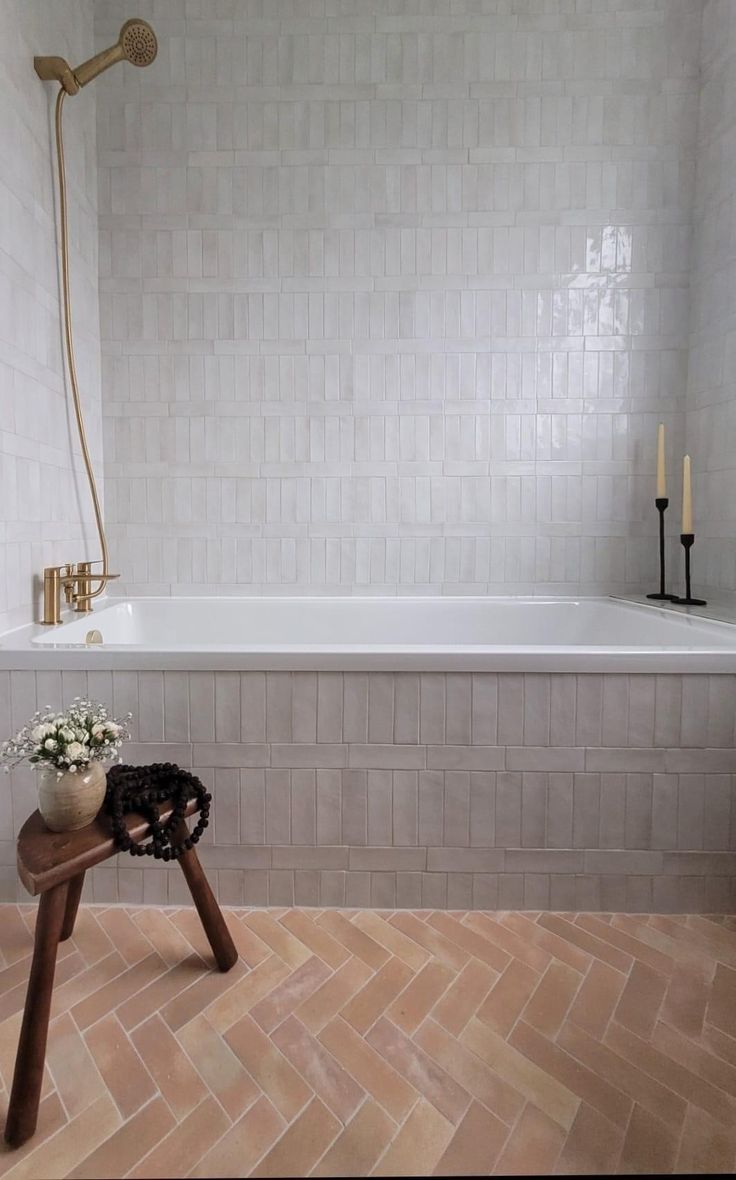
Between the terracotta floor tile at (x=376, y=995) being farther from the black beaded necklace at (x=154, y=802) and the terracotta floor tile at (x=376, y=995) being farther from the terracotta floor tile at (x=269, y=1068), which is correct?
the black beaded necklace at (x=154, y=802)

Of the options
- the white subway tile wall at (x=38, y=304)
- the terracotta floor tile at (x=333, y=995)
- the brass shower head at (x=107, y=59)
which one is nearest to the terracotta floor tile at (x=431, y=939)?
the terracotta floor tile at (x=333, y=995)

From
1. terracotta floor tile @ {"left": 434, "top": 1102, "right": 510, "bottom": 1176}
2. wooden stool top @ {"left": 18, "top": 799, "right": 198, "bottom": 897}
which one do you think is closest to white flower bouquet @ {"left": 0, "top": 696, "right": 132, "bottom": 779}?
wooden stool top @ {"left": 18, "top": 799, "right": 198, "bottom": 897}

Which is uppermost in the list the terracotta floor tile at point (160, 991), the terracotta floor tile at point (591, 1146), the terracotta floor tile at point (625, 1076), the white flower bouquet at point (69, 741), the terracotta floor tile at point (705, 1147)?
the white flower bouquet at point (69, 741)

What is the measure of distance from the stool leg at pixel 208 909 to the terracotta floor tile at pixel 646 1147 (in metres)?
0.75

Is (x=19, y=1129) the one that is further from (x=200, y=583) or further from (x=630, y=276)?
(x=630, y=276)

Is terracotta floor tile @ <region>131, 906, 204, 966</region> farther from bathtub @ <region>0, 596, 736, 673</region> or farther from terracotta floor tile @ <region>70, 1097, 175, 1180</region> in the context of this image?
bathtub @ <region>0, 596, 736, 673</region>

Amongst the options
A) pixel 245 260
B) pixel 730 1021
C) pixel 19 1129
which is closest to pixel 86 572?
pixel 245 260

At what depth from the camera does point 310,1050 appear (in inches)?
39.0

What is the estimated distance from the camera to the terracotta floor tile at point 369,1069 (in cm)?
90

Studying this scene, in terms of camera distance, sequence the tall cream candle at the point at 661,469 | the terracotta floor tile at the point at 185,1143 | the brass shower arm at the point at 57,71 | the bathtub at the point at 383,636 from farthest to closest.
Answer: the tall cream candle at the point at 661,469
the brass shower arm at the point at 57,71
the bathtub at the point at 383,636
the terracotta floor tile at the point at 185,1143

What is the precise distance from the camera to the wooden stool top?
2.95ft

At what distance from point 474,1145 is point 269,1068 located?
35 centimetres

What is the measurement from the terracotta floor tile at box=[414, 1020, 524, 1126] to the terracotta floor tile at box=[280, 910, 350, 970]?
24cm

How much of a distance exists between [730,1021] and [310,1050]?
795mm
